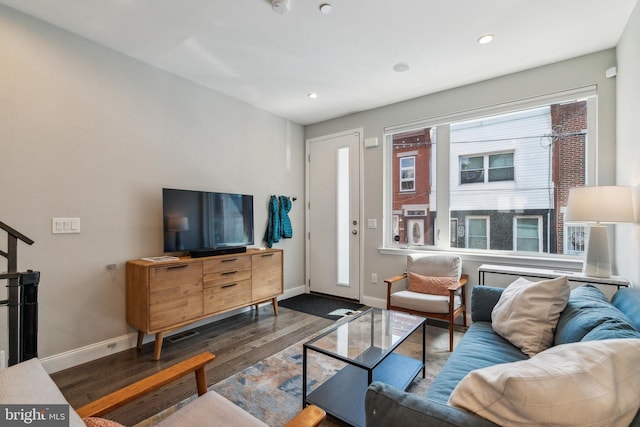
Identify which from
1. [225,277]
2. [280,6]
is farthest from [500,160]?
[225,277]

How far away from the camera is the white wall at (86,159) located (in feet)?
7.04

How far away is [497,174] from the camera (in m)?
3.20

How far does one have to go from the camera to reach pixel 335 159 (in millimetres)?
4328

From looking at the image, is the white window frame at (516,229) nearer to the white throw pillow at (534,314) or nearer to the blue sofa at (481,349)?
the blue sofa at (481,349)

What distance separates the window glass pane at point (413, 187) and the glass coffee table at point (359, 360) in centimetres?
150

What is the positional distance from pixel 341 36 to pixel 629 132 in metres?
2.28

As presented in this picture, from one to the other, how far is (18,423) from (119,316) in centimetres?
223

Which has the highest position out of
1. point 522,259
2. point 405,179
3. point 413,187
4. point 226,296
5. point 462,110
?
point 462,110

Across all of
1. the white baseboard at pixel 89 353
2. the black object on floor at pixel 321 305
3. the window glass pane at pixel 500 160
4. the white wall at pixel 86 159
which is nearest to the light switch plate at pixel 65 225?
the white wall at pixel 86 159

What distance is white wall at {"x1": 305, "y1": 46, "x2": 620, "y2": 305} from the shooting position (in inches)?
102

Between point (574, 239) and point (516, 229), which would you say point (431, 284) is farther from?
point (574, 239)

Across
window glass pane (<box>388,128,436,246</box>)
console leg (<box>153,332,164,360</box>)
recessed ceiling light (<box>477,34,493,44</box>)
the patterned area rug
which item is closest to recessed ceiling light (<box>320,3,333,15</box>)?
recessed ceiling light (<box>477,34,493,44</box>)

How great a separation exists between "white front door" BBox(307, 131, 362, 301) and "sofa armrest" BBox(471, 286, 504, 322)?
1.98 m

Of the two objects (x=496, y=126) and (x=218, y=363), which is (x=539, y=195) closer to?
(x=496, y=126)
